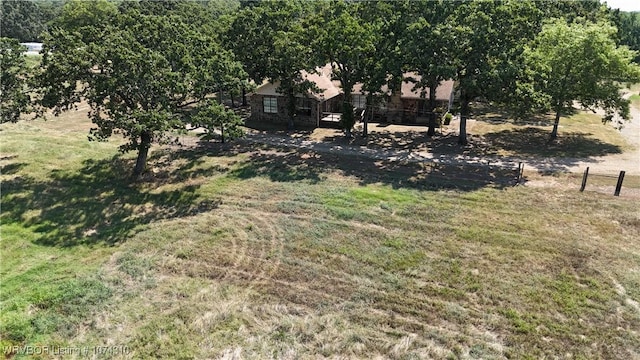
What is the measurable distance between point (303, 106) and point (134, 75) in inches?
675

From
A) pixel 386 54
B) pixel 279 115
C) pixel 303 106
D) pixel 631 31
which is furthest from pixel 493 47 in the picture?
pixel 631 31

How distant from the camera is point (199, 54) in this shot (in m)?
24.6

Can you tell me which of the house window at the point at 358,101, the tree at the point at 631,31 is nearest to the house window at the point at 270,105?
the house window at the point at 358,101

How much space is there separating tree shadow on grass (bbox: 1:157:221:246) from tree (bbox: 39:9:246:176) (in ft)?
7.83

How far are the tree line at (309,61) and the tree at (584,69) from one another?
7 cm

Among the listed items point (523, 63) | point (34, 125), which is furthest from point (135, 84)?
point (523, 63)

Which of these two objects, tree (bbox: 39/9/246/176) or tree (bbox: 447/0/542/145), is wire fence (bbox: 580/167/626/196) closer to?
tree (bbox: 447/0/542/145)

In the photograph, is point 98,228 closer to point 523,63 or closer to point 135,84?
point 135,84

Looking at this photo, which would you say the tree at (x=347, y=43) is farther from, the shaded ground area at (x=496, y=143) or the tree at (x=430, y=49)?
the shaded ground area at (x=496, y=143)

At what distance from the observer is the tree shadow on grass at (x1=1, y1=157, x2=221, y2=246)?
18922 millimetres

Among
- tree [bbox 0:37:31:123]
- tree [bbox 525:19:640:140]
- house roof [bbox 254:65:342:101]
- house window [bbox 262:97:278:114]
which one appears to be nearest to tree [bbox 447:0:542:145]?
tree [bbox 525:19:640:140]

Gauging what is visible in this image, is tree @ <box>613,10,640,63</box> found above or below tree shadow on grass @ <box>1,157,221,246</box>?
above

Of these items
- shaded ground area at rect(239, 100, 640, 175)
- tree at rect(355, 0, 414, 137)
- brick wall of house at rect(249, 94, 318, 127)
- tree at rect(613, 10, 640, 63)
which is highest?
tree at rect(613, 10, 640, 63)

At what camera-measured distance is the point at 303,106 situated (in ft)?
121
